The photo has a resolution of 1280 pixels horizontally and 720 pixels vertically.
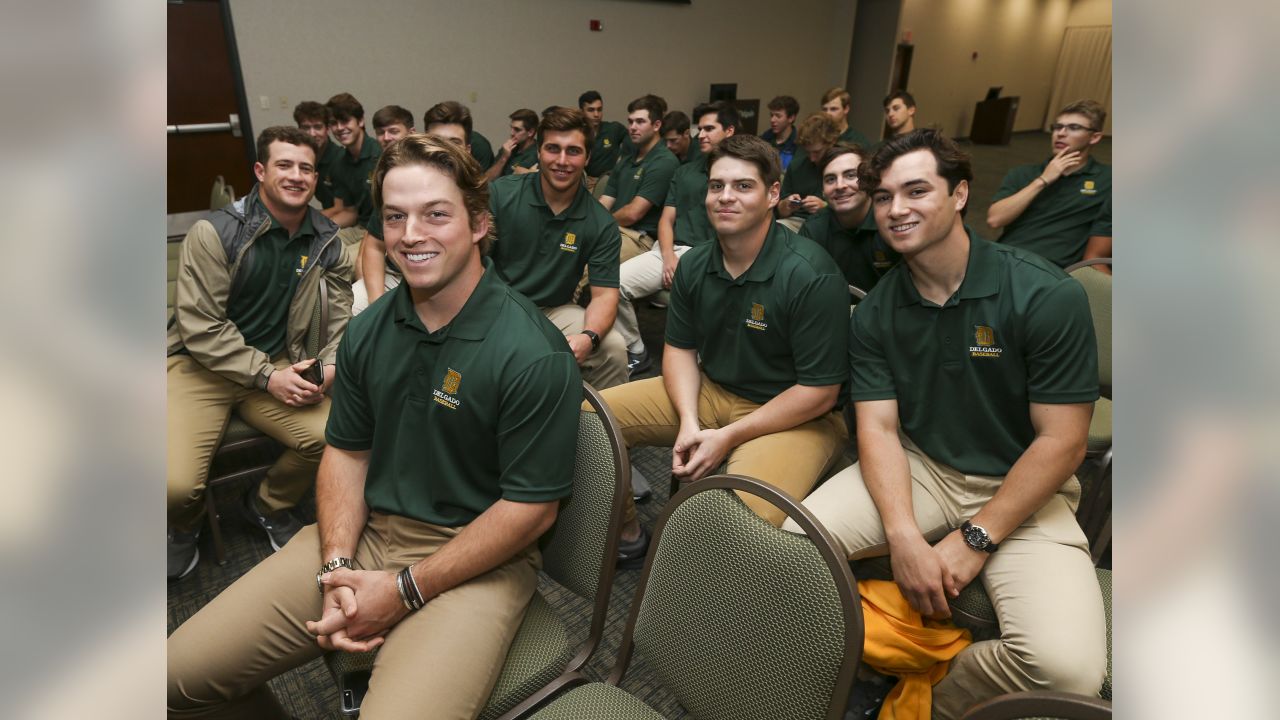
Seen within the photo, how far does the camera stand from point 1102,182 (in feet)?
9.83

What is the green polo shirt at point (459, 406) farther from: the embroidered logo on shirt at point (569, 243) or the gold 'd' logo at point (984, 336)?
the embroidered logo on shirt at point (569, 243)

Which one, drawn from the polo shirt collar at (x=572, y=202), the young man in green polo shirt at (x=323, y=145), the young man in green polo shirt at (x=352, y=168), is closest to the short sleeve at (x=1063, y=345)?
the polo shirt collar at (x=572, y=202)

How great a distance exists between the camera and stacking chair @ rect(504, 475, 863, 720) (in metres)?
1.06

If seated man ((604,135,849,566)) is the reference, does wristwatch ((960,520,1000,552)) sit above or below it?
below

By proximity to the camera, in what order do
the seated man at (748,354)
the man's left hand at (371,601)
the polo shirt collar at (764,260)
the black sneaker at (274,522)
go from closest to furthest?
1. the man's left hand at (371,601)
2. the seated man at (748,354)
3. the polo shirt collar at (764,260)
4. the black sneaker at (274,522)

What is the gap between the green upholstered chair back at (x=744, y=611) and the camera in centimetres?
106

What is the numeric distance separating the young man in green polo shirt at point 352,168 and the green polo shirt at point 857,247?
8.39 feet

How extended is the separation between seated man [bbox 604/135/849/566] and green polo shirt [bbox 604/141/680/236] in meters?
1.76

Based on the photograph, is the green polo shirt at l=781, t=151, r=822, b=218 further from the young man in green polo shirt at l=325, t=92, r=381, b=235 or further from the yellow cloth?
the yellow cloth

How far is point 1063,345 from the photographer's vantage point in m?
1.59

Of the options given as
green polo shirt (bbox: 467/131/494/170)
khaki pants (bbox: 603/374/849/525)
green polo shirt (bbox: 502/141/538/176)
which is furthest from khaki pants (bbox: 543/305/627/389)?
green polo shirt (bbox: 467/131/494/170)

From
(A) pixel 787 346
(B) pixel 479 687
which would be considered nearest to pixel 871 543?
(A) pixel 787 346
